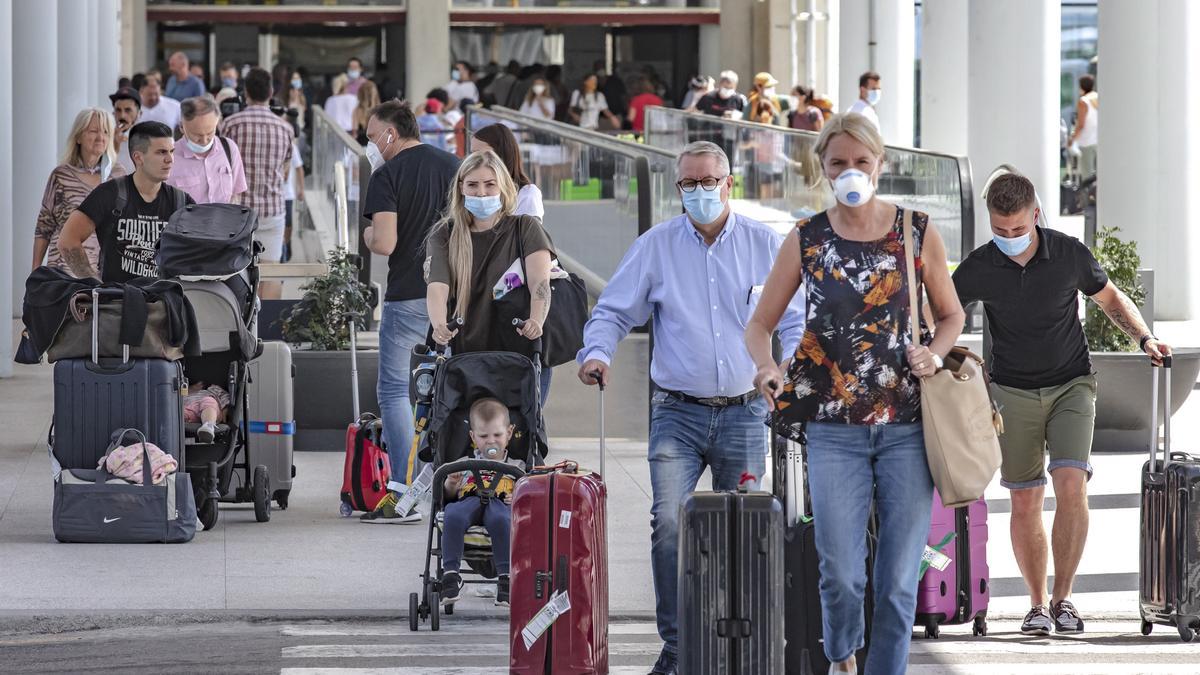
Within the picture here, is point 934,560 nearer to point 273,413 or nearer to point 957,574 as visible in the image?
point 957,574

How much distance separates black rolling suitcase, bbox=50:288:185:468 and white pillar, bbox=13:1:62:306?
8.74 meters

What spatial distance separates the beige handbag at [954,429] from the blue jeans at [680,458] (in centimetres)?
87

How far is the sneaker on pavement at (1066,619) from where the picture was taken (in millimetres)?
7457

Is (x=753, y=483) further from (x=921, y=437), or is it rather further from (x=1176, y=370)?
(x=1176, y=370)

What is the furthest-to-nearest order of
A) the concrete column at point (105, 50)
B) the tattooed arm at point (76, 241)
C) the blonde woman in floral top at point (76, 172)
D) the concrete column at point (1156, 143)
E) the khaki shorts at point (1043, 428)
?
the concrete column at point (105, 50) → the concrete column at point (1156, 143) → the blonde woman in floral top at point (76, 172) → the tattooed arm at point (76, 241) → the khaki shorts at point (1043, 428)

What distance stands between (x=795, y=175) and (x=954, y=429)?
46.1ft

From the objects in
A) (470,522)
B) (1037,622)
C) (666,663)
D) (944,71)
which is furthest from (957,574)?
(944,71)

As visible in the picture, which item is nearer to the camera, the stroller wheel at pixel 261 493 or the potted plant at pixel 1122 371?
the stroller wheel at pixel 261 493

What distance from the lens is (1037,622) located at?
744 cm

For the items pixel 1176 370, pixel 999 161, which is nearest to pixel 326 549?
pixel 1176 370

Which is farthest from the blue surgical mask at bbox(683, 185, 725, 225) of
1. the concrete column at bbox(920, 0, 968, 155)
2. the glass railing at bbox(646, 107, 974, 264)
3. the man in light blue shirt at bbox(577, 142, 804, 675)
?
the concrete column at bbox(920, 0, 968, 155)

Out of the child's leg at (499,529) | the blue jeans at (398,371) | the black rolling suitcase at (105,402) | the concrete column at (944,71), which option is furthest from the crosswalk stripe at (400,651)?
the concrete column at (944,71)

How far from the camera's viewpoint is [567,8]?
142 feet

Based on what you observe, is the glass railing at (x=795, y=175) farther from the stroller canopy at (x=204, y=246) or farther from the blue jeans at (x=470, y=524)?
the blue jeans at (x=470, y=524)
